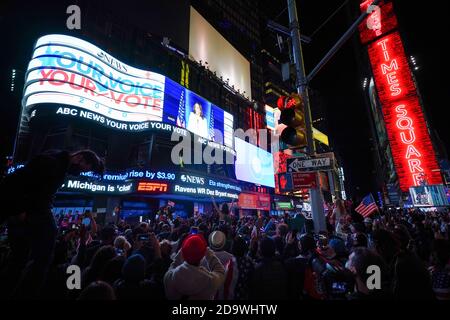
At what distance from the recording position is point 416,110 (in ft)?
88.6

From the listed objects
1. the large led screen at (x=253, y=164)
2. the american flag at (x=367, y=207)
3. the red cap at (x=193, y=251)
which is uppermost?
the large led screen at (x=253, y=164)

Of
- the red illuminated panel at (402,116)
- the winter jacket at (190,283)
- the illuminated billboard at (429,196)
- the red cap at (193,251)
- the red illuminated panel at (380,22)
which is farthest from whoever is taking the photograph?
the red illuminated panel at (380,22)

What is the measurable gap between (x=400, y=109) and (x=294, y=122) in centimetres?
2948

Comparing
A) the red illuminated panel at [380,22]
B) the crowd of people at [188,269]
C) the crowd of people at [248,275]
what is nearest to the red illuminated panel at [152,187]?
the crowd of people at [188,269]

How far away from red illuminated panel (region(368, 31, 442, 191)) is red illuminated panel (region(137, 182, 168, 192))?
85.1ft

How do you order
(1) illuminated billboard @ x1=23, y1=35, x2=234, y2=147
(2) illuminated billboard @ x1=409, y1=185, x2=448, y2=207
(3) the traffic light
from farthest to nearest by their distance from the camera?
(2) illuminated billboard @ x1=409, y1=185, x2=448, y2=207, (1) illuminated billboard @ x1=23, y1=35, x2=234, y2=147, (3) the traffic light

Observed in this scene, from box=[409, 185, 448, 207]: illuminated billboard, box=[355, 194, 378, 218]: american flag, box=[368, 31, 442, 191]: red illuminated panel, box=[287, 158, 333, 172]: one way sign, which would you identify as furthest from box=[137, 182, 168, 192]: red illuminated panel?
box=[368, 31, 442, 191]: red illuminated panel

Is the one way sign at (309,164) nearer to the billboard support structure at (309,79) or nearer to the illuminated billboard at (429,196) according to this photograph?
the billboard support structure at (309,79)

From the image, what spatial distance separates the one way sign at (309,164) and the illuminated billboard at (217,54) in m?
29.9

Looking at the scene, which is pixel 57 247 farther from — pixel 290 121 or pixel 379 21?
pixel 379 21

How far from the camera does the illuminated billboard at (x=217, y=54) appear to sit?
33256mm

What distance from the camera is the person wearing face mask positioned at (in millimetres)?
2662

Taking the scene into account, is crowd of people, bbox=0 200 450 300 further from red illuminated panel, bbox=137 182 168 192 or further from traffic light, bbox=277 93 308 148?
red illuminated panel, bbox=137 182 168 192

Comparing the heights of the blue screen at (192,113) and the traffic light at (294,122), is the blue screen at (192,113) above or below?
above
